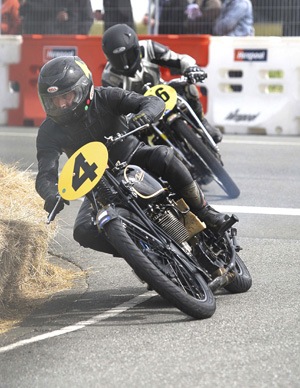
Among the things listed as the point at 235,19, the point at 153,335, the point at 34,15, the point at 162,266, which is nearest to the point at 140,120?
the point at 162,266

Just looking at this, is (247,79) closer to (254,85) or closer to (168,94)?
(254,85)

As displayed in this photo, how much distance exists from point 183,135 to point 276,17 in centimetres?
659

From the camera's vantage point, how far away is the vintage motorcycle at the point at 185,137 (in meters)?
9.91

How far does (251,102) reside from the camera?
1591 cm

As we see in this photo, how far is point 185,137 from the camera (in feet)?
32.8

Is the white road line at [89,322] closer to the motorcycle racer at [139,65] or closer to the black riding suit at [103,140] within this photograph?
the black riding suit at [103,140]

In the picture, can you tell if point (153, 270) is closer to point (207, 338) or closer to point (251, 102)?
point (207, 338)

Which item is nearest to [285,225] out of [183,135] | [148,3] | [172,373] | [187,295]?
[183,135]

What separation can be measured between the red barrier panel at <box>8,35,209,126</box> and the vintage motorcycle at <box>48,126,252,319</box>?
9741 mm

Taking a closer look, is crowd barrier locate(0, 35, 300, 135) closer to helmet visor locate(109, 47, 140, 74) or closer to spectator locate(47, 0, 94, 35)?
spectator locate(47, 0, 94, 35)

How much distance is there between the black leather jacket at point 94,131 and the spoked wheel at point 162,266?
0.72 m

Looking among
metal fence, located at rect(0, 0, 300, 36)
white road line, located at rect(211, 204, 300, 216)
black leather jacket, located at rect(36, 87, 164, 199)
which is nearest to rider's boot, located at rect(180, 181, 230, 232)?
black leather jacket, located at rect(36, 87, 164, 199)

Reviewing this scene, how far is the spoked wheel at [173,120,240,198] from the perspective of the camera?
9.98 meters

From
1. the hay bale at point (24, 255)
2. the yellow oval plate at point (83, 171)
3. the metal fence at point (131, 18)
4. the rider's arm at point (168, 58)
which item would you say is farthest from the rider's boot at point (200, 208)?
the metal fence at point (131, 18)
